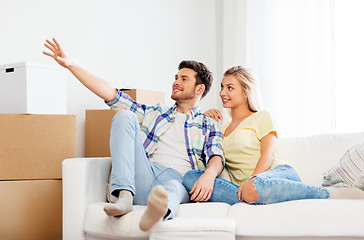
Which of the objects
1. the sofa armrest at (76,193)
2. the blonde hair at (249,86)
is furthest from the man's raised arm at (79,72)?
the blonde hair at (249,86)

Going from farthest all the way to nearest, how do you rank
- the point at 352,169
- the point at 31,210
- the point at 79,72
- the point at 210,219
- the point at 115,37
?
1. the point at 115,37
2. the point at 31,210
3. the point at 79,72
4. the point at 352,169
5. the point at 210,219

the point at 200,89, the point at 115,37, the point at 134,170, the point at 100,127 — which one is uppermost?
the point at 115,37

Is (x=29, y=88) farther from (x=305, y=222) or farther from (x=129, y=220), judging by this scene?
(x=305, y=222)

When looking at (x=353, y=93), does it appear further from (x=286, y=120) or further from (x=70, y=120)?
(x=70, y=120)

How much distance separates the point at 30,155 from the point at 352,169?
4.78 ft

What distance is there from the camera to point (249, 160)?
2.16 meters

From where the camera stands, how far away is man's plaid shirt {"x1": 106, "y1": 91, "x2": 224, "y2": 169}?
217cm

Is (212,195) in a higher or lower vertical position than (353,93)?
lower

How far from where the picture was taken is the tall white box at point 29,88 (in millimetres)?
2369

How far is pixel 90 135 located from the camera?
3193 millimetres

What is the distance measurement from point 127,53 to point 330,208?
7.41 feet

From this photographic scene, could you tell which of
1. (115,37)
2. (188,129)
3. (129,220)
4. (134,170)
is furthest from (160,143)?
(115,37)

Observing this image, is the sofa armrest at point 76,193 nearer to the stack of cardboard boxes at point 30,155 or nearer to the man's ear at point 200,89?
the stack of cardboard boxes at point 30,155

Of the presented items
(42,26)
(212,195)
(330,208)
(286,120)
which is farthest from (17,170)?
(286,120)
